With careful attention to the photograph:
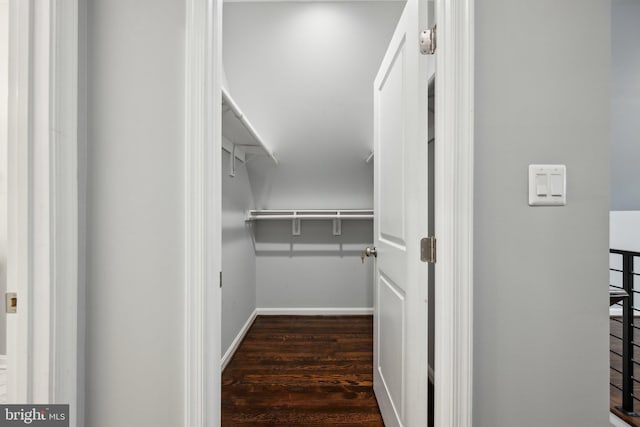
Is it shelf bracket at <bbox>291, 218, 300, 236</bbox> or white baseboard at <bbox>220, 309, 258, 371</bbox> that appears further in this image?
shelf bracket at <bbox>291, 218, 300, 236</bbox>

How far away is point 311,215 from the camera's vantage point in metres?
3.26

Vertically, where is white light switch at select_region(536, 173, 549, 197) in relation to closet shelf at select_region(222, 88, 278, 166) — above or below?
below

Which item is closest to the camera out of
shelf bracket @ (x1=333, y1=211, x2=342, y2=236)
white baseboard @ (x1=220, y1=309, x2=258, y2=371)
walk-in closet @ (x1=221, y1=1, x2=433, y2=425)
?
walk-in closet @ (x1=221, y1=1, x2=433, y2=425)

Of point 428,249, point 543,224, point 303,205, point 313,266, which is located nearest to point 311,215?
point 303,205

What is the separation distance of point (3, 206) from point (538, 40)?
231 centimetres

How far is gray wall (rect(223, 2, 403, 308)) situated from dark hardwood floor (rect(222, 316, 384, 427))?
0.55 metres

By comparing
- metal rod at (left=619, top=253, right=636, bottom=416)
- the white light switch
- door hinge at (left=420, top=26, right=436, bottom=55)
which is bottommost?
metal rod at (left=619, top=253, right=636, bottom=416)

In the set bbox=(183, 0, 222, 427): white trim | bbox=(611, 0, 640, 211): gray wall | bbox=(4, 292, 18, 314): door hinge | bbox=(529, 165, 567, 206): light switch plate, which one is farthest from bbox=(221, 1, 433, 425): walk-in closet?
bbox=(611, 0, 640, 211): gray wall

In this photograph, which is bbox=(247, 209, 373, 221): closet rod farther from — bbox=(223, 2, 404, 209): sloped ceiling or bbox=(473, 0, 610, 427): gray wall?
bbox=(473, 0, 610, 427): gray wall

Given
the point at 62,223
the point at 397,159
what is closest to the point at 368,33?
the point at 397,159

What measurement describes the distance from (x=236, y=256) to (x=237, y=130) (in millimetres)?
960

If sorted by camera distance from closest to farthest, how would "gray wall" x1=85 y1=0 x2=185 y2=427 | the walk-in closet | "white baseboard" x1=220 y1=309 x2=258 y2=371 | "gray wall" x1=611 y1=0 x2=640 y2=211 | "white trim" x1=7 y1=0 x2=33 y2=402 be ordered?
"white trim" x1=7 y1=0 x2=33 y2=402, "gray wall" x1=85 y1=0 x2=185 y2=427, the walk-in closet, "white baseboard" x1=220 y1=309 x2=258 y2=371, "gray wall" x1=611 y1=0 x2=640 y2=211

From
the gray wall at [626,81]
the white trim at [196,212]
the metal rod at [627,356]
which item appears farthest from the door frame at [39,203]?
the gray wall at [626,81]

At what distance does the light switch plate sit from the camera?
95 cm
